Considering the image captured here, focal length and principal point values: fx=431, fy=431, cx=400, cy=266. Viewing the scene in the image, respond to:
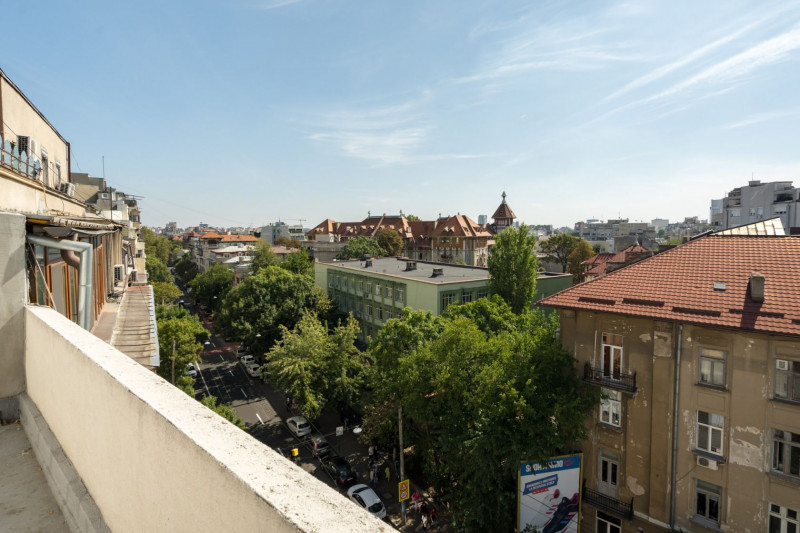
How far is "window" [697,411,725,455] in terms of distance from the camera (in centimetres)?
1406

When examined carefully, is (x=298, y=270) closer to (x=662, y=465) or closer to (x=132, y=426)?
(x=662, y=465)

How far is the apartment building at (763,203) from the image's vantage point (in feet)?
213

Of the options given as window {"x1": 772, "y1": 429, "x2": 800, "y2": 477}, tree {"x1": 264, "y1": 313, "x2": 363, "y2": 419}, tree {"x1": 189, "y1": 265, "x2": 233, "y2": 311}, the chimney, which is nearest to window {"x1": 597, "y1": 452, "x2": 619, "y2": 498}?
window {"x1": 772, "y1": 429, "x2": 800, "y2": 477}

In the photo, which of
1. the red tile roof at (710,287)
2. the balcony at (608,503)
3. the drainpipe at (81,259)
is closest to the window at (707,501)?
the balcony at (608,503)

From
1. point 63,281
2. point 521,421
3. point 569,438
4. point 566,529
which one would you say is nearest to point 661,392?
point 569,438

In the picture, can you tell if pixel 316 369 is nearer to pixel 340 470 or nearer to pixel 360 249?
pixel 340 470

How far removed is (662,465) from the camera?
15.1m

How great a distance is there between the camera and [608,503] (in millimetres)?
16328

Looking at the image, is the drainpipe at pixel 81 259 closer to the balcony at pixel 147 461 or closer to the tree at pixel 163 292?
the balcony at pixel 147 461

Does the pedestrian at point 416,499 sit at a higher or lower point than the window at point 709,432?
lower

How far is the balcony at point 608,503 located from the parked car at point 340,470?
1178 centimetres

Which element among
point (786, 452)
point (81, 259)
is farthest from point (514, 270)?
point (81, 259)

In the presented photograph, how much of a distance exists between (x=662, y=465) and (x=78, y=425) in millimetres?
17316

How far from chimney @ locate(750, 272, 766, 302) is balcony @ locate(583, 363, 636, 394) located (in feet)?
14.6
